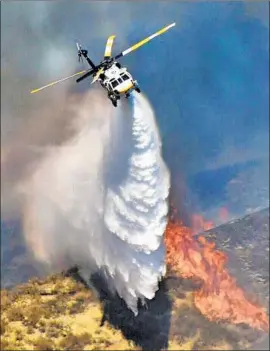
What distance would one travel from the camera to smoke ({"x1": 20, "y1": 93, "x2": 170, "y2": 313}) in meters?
8.91

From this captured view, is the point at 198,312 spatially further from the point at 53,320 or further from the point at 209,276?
the point at 53,320

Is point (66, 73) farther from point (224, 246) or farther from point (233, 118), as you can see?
point (224, 246)

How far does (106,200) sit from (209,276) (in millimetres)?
2337

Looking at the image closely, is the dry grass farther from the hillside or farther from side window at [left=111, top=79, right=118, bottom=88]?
side window at [left=111, top=79, right=118, bottom=88]

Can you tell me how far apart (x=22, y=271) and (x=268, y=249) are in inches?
160

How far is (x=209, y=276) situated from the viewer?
10297 millimetres

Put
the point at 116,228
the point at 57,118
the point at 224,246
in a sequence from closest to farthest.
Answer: the point at 116,228, the point at 57,118, the point at 224,246

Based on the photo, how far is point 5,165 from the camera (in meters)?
9.50

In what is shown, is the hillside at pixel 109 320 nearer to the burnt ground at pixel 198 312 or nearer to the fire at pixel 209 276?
the burnt ground at pixel 198 312

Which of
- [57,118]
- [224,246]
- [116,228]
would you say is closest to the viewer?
[116,228]

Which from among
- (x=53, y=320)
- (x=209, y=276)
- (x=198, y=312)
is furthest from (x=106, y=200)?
(x=198, y=312)

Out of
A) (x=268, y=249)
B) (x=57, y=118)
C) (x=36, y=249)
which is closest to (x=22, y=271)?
(x=36, y=249)

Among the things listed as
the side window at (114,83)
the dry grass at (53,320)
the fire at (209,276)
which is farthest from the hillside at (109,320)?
the side window at (114,83)

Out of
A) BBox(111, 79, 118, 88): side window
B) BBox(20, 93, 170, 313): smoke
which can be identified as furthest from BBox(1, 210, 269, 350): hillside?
BBox(111, 79, 118, 88): side window
